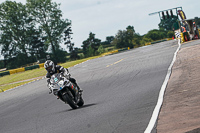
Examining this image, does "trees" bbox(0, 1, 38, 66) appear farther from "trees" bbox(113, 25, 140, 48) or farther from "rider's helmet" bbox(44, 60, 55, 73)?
"rider's helmet" bbox(44, 60, 55, 73)

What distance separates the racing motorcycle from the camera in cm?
1152

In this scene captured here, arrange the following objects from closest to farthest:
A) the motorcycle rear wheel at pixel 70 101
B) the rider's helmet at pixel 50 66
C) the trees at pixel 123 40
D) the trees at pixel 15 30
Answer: the motorcycle rear wheel at pixel 70 101, the rider's helmet at pixel 50 66, the trees at pixel 15 30, the trees at pixel 123 40

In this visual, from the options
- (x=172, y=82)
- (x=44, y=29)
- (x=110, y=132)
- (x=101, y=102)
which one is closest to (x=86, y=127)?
(x=110, y=132)

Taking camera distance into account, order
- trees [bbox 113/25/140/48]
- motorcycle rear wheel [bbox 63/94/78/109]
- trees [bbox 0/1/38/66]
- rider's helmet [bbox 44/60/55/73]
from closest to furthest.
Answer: motorcycle rear wheel [bbox 63/94/78/109] → rider's helmet [bbox 44/60/55/73] → trees [bbox 0/1/38/66] → trees [bbox 113/25/140/48]

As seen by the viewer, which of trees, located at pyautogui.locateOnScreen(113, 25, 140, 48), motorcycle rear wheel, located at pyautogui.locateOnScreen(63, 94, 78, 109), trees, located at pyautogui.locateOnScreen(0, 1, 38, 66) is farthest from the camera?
trees, located at pyautogui.locateOnScreen(113, 25, 140, 48)

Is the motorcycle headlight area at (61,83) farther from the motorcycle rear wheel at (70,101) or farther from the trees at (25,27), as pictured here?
the trees at (25,27)

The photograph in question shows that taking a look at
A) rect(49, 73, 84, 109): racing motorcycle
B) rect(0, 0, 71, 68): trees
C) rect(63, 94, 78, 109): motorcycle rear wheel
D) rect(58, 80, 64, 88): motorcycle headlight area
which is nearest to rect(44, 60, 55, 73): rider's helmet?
rect(49, 73, 84, 109): racing motorcycle

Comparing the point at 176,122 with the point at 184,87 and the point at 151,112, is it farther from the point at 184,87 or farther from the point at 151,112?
the point at 184,87

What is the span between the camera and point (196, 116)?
7.50 m

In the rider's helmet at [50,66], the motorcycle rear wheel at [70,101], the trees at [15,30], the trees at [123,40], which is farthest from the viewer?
the trees at [123,40]

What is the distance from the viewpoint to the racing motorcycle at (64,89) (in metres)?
11.5

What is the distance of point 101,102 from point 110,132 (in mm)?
4653

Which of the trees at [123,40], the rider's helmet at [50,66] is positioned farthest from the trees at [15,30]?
the rider's helmet at [50,66]

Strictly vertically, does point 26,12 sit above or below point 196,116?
above
